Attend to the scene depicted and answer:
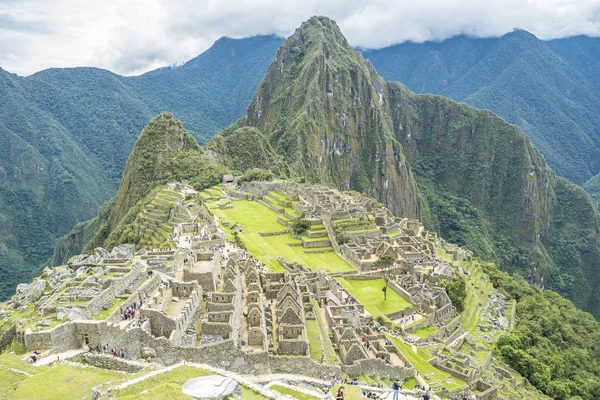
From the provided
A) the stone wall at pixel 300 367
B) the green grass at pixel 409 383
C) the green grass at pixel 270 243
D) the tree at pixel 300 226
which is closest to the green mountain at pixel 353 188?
the green grass at pixel 270 243

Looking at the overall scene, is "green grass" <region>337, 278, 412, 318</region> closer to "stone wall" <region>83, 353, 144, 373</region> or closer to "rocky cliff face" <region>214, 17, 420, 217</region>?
"stone wall" <region>83, 353, 144, 373</region>

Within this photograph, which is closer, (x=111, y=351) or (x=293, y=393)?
(x=293, y=393)

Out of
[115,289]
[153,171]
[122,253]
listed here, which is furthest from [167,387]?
[153,171]

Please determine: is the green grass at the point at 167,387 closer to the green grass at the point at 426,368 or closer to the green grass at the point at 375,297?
the green grass at the point at 426,368

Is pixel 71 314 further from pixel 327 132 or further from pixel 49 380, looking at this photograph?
pixel 327 132

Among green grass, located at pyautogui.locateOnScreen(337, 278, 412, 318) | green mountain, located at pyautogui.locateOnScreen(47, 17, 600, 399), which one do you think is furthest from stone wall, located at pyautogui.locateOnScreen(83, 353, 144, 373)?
green mountain, located at pyautogui.locateOnScreen(47, 17, 600, 399)

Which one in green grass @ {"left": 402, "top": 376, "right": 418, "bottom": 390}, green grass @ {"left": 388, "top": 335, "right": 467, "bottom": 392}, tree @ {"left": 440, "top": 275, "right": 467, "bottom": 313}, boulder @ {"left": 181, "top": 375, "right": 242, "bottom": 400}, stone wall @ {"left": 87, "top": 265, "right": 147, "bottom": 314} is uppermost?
stone wall @ {"left": 87, "top": 265, "right": 147, "bottom": 314}

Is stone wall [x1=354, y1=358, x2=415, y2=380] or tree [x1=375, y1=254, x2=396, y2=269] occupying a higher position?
tree [x1=375, y1=254, x2=396, y2=269]
